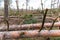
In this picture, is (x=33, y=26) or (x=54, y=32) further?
(x=33, y=26)

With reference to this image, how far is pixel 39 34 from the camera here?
193 centimetres

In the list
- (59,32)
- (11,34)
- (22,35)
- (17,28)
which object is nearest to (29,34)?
(22,35)

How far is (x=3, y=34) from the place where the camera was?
76.0 inches

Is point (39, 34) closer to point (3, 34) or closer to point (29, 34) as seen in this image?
point (29, 34)

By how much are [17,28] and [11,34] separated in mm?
964

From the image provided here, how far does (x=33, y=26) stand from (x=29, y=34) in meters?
1.08

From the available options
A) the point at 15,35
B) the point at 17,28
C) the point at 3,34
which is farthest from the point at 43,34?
the point at 17,28

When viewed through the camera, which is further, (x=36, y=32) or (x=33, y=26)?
(x=33, y=26)

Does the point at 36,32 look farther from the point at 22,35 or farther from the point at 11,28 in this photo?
the point at 11,28

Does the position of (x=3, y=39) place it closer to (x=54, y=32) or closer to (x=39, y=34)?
(x=39, y=34)

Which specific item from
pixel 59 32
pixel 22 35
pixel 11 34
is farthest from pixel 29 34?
pixel 59 32

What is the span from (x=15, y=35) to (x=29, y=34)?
0.55 feet

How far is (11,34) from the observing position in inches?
76.2

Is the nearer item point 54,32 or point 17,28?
point 54,32
